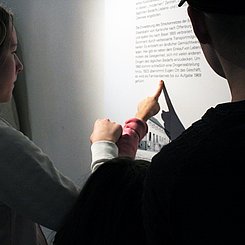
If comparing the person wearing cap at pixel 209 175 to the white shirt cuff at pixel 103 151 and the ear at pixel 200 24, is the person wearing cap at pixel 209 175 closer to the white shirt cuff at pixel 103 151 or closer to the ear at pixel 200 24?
the ear at pixel 200 24

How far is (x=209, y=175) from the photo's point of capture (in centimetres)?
43

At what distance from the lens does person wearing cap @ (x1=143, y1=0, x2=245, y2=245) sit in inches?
16.6

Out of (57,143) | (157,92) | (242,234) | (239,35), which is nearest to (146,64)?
(157,92)

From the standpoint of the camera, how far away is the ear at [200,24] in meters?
0.50

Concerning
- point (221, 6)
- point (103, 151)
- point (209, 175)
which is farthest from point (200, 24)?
point (103, 151)

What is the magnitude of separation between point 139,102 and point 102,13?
0.35 meters

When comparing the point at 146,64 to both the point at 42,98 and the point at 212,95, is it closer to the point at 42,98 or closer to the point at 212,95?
the point at 212,95

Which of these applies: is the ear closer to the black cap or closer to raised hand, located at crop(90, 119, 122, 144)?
the black cap

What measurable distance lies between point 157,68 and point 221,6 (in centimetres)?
68

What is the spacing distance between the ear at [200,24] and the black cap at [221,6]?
0.07 feet

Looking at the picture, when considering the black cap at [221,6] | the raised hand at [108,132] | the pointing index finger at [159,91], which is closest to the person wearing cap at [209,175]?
the black cap at [221,6]

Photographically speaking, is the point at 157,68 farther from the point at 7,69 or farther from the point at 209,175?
the point at 209,175

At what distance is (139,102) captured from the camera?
122cm

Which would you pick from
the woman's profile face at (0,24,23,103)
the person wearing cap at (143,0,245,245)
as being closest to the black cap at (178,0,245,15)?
the person wearing cap at (143,0,245,245)
